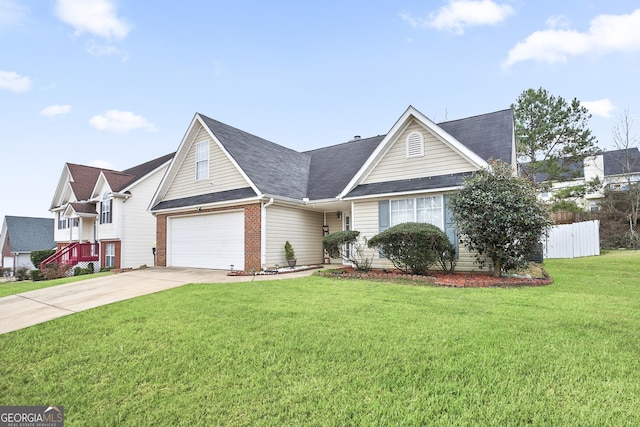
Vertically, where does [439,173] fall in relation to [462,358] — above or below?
above

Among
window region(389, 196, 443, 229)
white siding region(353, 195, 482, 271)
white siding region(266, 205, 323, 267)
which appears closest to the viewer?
window region(389, 196, 443, 229)

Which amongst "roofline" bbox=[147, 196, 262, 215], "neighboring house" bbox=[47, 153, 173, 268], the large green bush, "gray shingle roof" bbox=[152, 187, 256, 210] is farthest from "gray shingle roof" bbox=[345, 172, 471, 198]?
"neighboring house" bbox=[47, 153, 173, 268]

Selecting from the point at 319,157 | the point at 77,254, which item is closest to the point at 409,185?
the point at 319,157

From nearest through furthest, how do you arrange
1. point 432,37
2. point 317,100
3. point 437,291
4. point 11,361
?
point 11,361 < point 437,291 < point 432,37 < point 317,100

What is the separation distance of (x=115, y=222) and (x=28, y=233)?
2491 centimetres

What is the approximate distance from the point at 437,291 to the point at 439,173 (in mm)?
5397

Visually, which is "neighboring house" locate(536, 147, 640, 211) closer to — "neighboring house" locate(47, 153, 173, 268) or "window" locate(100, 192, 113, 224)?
"neighboring house" locate(47, 153, 173, 268)

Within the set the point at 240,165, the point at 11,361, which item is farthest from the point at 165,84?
the point at 11,361

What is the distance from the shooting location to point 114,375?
3.54 meters

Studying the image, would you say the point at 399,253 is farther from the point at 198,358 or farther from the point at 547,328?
the point at 198,358

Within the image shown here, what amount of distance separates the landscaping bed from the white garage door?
14.4 feet

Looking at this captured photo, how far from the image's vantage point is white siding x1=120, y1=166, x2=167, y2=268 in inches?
778

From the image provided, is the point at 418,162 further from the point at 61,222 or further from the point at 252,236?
the point at 61,222

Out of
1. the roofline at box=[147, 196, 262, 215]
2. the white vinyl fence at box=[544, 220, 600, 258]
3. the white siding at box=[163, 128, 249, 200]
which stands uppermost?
the white siding at box=[163, 128, 249, 200]
